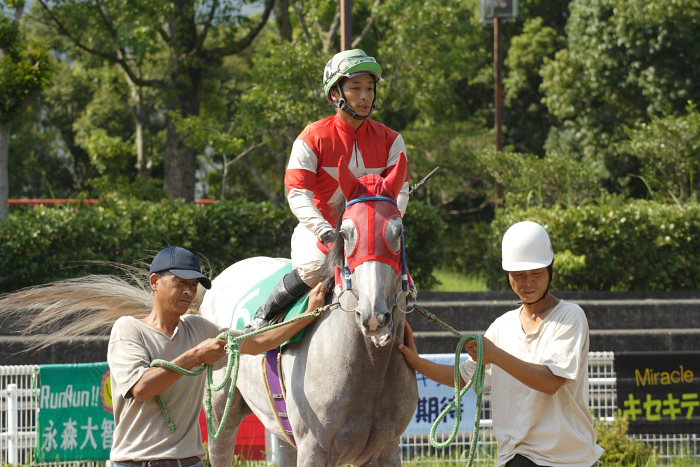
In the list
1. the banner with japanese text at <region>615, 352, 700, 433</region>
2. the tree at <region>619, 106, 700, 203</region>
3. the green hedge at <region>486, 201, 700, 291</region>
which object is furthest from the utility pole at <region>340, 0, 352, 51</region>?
the tree at <region>619, 106, 700, 203</region>

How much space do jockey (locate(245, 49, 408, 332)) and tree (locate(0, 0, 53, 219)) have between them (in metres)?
9.21

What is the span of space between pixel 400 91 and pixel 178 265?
47.5 ft

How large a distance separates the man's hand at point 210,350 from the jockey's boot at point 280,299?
88 centimetres

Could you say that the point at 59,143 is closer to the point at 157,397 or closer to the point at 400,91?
the point at 400,91

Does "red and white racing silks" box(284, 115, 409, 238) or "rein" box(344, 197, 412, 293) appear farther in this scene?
"red and white racing silks" box(284, 115, 409, 238)

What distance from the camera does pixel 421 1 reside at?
16.8 metres

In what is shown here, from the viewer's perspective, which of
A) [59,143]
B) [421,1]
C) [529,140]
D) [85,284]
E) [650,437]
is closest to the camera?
[85,284]

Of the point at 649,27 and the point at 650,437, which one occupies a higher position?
the point at 649,27

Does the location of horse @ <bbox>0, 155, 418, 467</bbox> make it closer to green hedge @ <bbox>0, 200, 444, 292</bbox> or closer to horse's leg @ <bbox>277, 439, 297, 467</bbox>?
horse's leg @ <bbox>277, 439, 297, 467</bbox>

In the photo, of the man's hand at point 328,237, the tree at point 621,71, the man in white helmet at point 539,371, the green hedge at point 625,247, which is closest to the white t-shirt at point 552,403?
the man in white helmet at point 539,371

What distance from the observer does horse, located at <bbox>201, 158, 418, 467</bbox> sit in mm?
3662

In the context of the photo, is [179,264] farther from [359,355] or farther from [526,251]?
[526,251]

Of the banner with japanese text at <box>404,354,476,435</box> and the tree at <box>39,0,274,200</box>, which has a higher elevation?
the tree at <box>39,0,274,200</box>

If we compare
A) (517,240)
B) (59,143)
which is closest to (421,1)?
(517,240)
